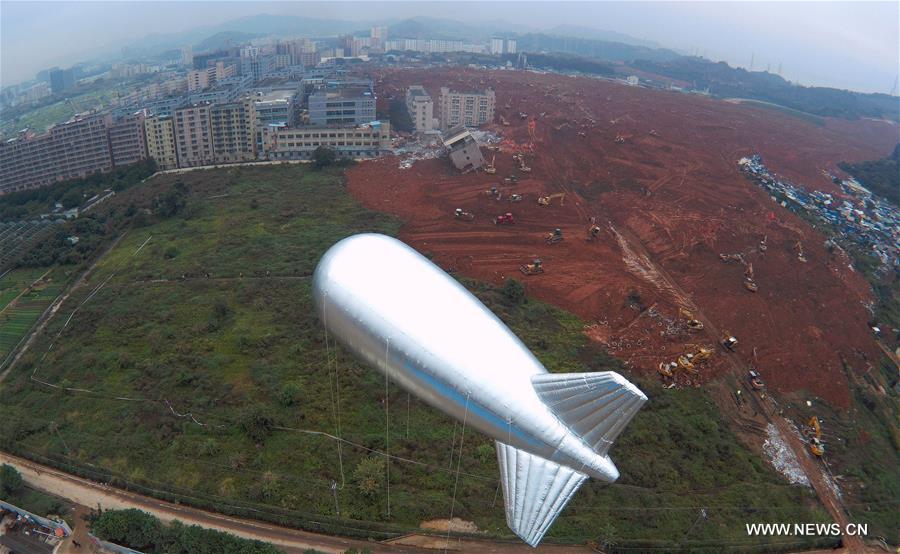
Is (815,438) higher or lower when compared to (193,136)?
lower

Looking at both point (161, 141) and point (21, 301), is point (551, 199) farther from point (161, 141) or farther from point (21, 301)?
point (161, 141)

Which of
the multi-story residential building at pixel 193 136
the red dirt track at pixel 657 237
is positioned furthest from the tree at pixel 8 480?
the multi-story residential building at pixel 193 136

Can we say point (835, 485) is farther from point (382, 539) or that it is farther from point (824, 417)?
point (382, 539)

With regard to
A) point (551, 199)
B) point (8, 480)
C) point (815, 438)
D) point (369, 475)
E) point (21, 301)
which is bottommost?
point (815, 438)

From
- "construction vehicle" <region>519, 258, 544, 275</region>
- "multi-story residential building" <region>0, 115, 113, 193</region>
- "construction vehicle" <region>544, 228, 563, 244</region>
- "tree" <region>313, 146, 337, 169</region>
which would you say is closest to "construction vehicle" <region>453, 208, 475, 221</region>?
"construction vehicle" <region>544, 228, 563, 244</region>

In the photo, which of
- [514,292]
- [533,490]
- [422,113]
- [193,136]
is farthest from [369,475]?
[422,113]

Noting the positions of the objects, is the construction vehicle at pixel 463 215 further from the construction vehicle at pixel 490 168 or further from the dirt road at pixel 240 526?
the dirt road at pixel 240 526
